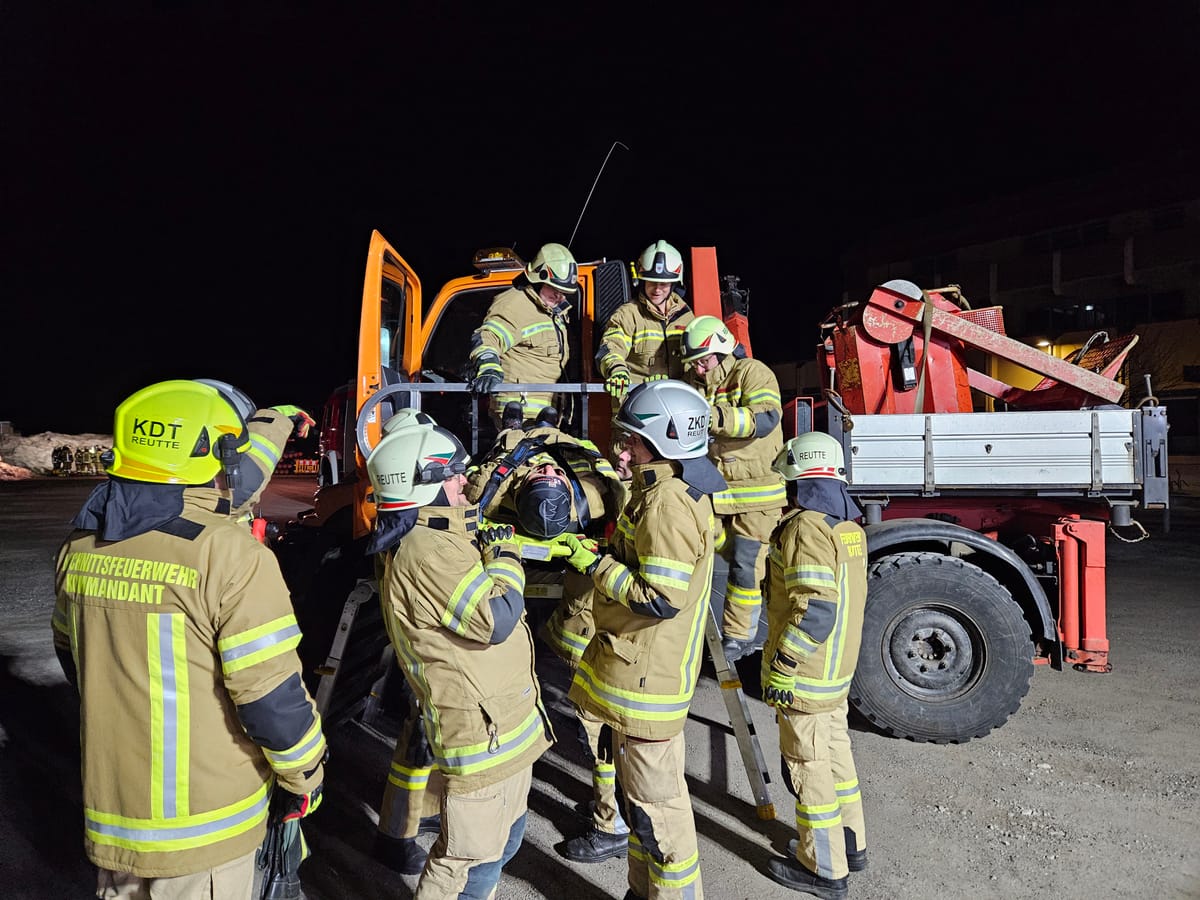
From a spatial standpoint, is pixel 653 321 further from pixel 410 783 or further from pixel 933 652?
pixel 410 783

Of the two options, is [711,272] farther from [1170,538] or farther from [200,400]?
[1170,538]

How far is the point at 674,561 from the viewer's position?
93.3 inches

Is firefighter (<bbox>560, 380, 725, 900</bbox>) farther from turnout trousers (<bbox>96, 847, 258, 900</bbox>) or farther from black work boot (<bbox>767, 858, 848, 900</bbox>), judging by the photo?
turnout trousers (<bbox>96, 847, 258, 900</bbox>)

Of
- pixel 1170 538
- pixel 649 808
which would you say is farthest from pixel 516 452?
pixel 1170 538

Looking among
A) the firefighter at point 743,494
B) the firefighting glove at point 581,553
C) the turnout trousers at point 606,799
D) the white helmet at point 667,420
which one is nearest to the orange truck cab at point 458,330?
the firefighter at point 743,494

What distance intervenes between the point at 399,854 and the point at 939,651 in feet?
10.5

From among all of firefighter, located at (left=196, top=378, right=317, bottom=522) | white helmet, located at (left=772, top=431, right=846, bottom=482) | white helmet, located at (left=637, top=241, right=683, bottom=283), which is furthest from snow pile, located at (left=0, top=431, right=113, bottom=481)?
white helmet, located at (left=772, top=431, right=846, bottom=482)

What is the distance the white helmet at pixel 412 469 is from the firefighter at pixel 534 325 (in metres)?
1.81

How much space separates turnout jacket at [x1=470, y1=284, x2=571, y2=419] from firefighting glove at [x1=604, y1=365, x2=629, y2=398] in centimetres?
53

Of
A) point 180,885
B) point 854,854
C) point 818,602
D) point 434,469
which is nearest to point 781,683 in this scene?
point 818,602

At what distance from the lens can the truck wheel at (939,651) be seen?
159 inches

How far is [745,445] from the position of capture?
13.9 ft

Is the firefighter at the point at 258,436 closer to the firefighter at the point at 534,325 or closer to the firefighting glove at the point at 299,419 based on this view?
the firefighting glove at the point at 299,419

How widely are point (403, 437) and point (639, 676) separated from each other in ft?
3.80
